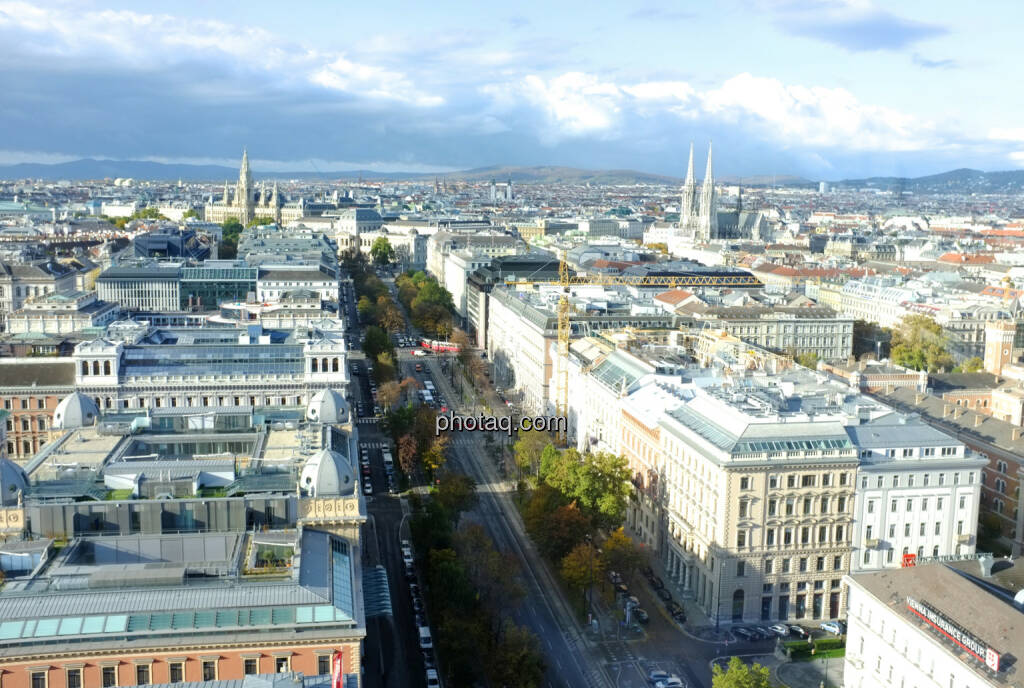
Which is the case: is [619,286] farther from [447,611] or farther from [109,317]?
[447,611]

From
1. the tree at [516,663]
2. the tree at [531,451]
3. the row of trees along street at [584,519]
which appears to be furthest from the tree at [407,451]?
the tree at [516,663]

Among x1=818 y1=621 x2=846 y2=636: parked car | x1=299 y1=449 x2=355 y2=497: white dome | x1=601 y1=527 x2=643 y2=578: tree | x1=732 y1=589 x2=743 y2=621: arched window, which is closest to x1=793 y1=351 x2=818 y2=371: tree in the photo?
x1=818 y1=621 x2=846 y2=636: parked car

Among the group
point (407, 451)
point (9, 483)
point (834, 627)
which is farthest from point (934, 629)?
point (407, 451)

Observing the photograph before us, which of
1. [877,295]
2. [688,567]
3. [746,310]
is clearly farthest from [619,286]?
[688,567]

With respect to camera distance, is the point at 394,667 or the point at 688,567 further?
the point at 688,567

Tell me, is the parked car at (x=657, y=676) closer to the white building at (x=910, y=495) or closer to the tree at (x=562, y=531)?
the tree at (x=562, y=531)
